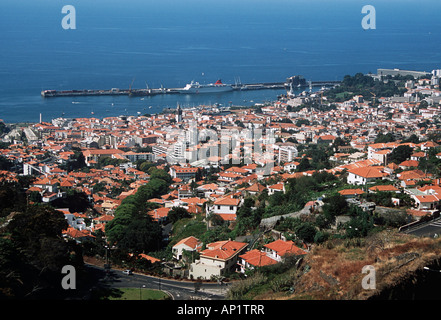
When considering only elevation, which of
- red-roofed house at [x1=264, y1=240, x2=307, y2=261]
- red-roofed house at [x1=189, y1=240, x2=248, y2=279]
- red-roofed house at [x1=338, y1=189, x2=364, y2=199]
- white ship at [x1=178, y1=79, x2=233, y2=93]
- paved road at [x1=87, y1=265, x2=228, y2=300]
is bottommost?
paved road at [x1=87, y1=265, x2=228, y2=300]

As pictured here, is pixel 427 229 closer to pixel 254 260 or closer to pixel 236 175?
pixel 254 260

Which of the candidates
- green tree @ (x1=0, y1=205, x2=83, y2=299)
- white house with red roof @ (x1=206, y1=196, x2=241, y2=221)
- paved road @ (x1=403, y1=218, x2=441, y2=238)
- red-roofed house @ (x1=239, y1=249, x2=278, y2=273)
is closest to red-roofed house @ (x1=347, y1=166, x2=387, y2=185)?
white house with red roof @ (x1=206, y1=196, x2=241, y2=221)

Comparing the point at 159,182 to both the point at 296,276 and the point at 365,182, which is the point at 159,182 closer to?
the point at 365,182

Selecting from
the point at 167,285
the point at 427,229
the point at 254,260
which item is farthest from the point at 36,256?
the point at 427,229

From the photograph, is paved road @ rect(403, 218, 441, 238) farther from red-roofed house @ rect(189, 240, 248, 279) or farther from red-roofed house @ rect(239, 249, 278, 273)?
red-roofed house @ rect(189, 240, 248, 279)

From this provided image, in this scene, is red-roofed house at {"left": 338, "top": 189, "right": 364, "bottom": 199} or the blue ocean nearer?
red-roofed house at {"left": 338, "top": 189, "right": 364, "bottom": 199}

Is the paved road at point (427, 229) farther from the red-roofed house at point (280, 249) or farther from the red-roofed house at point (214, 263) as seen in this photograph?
the red-roofed house at point (214, 263)
